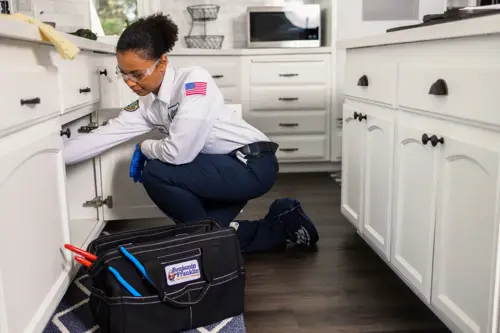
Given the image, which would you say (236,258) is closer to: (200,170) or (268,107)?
(200,170)

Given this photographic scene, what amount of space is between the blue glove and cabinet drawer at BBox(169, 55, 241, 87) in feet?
5.21

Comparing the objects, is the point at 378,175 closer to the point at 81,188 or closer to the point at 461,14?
the point at 461,14

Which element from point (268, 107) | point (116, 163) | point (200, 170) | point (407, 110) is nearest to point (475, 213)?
point (407, 110)

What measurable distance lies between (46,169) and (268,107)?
2379 millimetres

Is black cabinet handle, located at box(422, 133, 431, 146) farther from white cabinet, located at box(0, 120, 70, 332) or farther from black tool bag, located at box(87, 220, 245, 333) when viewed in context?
white cabinet, located at box(0, 120, 70, 332)

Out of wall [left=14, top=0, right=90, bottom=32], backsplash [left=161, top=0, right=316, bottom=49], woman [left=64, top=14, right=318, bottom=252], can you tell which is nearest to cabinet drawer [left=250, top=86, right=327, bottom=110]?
backsplash [left=161, top=0, right=316, bottom=49]

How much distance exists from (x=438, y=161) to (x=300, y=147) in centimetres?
233

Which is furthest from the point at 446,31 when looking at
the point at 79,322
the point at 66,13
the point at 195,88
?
the point at 66,13

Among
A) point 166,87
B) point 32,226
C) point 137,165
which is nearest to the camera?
point 32,226

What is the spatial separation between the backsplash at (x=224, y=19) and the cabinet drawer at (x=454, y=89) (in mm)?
2613

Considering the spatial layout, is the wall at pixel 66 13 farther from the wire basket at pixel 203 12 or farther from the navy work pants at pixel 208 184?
the navy work pants at pixel 208 184

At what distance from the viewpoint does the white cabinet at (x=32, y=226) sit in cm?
117

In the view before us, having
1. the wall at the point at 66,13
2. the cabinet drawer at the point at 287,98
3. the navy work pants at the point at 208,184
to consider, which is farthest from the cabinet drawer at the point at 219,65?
the navy work pants at the point at 208,184

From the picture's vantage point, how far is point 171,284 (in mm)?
1545
